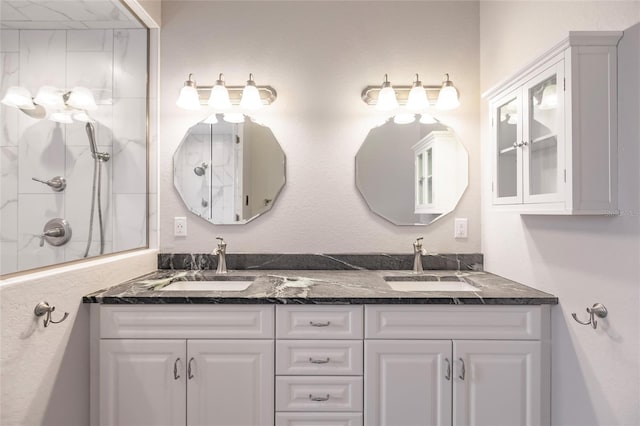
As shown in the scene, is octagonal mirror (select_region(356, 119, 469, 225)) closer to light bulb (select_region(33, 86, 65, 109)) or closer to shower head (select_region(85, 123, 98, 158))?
shower head (select_region(85, 123, 98, 158))

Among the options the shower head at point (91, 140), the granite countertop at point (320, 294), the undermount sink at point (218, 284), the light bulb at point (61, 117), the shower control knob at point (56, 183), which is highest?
the light bulb at point (61, 117)

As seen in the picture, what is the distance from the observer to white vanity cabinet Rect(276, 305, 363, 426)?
1432mm

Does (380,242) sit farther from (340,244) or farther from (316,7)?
(316,7)

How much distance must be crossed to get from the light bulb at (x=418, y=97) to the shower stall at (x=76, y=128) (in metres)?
1.51

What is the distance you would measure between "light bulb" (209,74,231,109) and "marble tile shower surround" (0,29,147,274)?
0.43 meters

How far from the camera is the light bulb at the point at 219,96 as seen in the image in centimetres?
191

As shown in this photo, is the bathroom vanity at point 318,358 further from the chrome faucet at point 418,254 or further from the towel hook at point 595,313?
the chrome faucet at point 418,254

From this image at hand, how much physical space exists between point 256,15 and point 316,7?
0.35 meters

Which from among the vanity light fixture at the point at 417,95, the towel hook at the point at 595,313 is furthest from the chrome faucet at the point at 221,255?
the towel hook at the point at 595,313

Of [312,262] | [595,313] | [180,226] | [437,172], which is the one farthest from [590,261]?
[180,226]

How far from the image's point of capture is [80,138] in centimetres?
204

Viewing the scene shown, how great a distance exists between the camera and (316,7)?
2023 mm

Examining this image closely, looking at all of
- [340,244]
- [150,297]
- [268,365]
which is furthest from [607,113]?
[150,297]

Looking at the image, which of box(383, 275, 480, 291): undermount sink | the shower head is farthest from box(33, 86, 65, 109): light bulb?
box(383, 275, 480, 291): undermount sink
